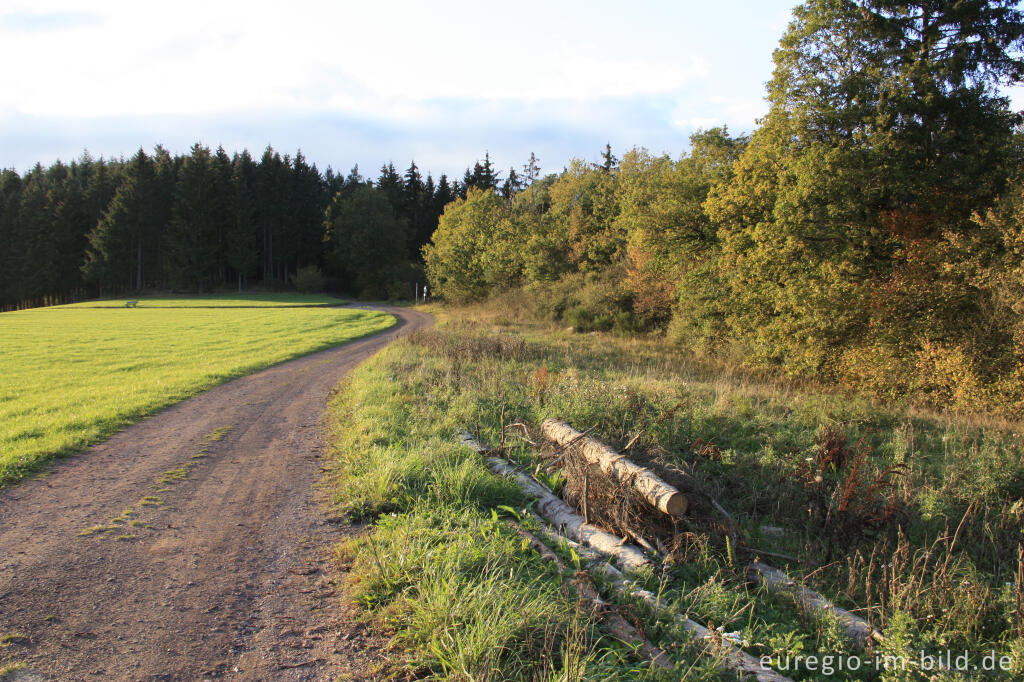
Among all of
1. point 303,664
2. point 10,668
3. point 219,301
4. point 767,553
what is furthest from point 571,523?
point 219,301

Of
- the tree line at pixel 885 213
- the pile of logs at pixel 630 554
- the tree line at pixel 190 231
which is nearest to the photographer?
the pile of logs at pixel 630 554

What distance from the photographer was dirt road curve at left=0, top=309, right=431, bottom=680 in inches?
138

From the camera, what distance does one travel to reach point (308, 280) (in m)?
68.0

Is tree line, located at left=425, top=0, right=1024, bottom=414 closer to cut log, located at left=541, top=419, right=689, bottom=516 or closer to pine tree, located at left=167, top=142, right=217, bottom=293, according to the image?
cut log, located at left=541, top=419, right=689, bottom=516

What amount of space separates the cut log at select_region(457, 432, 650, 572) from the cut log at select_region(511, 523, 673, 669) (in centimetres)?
88

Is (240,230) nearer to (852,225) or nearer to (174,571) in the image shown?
(852,225)

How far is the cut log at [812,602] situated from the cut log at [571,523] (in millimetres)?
1255

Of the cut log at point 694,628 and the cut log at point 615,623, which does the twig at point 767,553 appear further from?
the cut log at point 615,623

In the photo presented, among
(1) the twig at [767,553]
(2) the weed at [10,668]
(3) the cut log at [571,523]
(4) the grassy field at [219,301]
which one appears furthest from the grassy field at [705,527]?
(4) the grassy field at [219,301]

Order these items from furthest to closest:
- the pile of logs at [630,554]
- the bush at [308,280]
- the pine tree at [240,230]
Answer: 1. the bush at [308,280]
2. the pine tree at [240,230]
3. the pile of logs at [630,554]

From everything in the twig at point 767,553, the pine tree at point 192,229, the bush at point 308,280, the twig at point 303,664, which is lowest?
the twig at point 767,553

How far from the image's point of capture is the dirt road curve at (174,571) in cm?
351

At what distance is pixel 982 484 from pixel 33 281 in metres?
82.1

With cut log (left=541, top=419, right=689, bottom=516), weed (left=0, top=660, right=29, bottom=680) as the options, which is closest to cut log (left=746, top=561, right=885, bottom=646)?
cut log (left=541, top=419, right=689, bottom=516)
